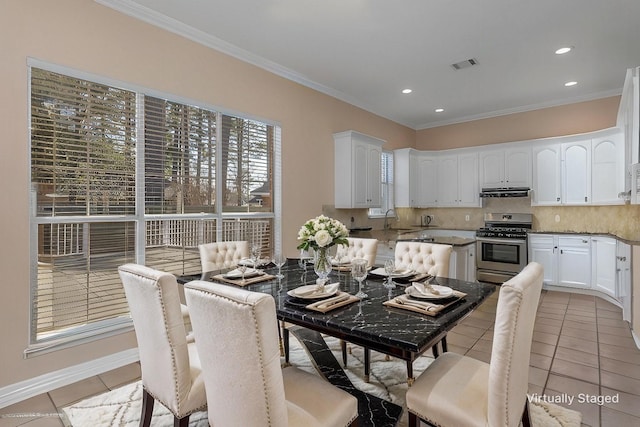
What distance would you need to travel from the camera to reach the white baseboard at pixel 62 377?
232 cm

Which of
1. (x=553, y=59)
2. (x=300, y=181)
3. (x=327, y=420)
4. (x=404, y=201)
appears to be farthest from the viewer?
(x=404, y=201)

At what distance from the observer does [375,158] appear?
5.38 m

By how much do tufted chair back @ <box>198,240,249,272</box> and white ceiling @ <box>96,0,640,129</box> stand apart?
6.85 feet

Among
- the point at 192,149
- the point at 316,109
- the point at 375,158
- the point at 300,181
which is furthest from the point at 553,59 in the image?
the point at 192,149

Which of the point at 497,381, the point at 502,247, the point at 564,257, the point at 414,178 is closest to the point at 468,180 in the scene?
the point at 414,178

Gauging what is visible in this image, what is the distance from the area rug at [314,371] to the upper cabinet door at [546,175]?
414 centimetres

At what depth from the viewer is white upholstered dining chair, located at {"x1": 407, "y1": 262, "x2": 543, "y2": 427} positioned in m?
1.27

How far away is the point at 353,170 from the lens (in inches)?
193

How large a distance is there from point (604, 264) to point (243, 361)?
18.2ft

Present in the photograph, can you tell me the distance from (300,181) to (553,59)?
132 inches

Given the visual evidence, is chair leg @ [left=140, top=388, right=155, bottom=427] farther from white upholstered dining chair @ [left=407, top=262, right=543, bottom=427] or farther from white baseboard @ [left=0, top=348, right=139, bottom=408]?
white upholstered dining chair @ [left=407, top=262, right=543, bottom=427]

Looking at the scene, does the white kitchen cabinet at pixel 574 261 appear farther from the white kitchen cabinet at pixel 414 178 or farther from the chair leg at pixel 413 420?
the chair leg at pixel 413 420

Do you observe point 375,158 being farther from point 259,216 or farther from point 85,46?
point 85,46

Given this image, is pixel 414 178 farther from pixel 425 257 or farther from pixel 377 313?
pixel 377 313
